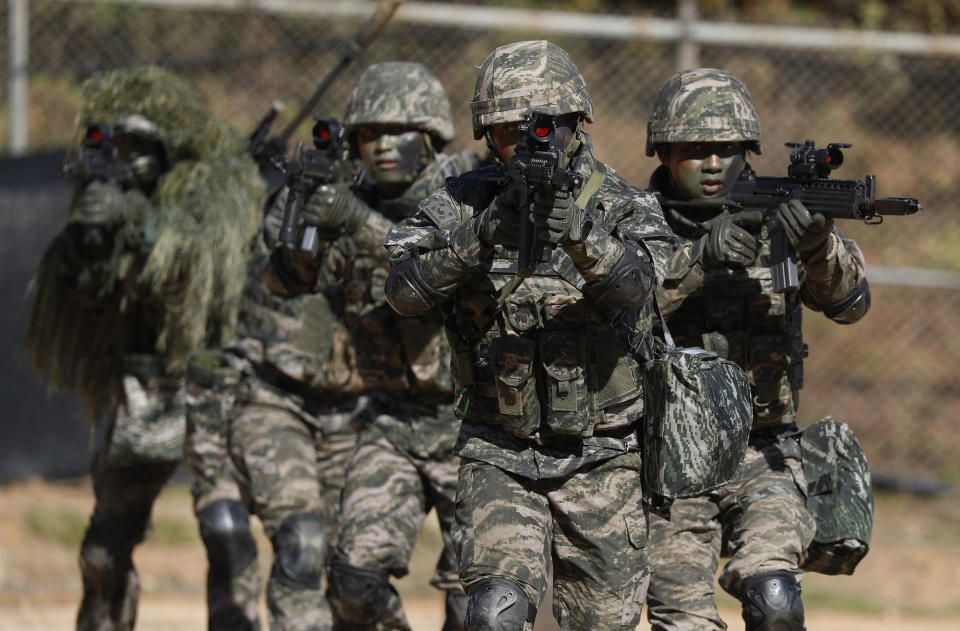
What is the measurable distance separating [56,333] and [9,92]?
3048mm

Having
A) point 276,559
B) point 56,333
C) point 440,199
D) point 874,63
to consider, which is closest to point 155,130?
point 56,333

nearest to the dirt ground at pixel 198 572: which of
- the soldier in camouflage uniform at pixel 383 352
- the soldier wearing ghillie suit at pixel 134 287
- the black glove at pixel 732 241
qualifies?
the soldier wearing ghillie suit at pixel 134 287

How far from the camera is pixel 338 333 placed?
566 cm

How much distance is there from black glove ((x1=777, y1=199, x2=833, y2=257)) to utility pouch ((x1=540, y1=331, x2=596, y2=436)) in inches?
34.9

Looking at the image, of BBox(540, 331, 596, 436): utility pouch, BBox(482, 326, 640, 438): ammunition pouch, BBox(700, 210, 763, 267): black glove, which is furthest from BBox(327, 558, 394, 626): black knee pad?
BBox(700, 210, 763, 267): black glove

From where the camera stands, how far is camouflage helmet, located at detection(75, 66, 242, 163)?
6609mm

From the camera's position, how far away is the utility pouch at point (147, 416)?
618cm

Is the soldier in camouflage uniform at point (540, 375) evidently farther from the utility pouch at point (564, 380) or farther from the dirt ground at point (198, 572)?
the dirt ground at point (198, 572)

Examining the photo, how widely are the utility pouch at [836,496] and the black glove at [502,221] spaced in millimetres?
1669

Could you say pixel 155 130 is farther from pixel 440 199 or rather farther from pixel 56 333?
pixel 440 199

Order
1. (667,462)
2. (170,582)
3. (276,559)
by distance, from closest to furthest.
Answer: (667,462), (276,559), (170,582)

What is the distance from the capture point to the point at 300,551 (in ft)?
17.4

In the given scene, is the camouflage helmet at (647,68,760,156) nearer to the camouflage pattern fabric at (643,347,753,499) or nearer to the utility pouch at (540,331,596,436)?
the camouflage pattern fabric at (643,347,753,499)

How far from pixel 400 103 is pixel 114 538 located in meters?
2.33
